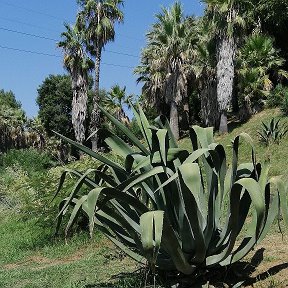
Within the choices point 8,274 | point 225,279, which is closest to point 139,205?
point 225,279

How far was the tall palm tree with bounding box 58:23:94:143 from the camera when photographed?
35.2 metres

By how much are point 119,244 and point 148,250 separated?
1.71m

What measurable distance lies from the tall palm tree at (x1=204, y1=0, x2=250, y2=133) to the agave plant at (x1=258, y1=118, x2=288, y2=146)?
5408mm

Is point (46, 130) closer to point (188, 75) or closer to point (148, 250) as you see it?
point (188, 75)

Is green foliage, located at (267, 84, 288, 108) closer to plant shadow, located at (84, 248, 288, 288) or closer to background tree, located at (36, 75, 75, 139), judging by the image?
plant shadow, located at (84, 248, 288, 288)

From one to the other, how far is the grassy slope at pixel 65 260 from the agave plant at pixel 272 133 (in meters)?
10.8

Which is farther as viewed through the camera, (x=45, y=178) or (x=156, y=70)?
(x=156, y=70)

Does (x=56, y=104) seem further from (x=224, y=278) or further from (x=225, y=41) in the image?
(x=224, y=278)

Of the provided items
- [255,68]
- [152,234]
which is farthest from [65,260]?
[255,68]

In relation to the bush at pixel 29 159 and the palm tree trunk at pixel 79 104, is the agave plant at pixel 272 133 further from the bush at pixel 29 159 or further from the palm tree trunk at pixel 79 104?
the palm tree trunk at pixel 79 104

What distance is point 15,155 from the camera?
115 ft

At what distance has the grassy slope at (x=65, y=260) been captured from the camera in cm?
545

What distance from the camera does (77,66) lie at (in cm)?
3575

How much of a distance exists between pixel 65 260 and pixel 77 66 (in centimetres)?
2846
